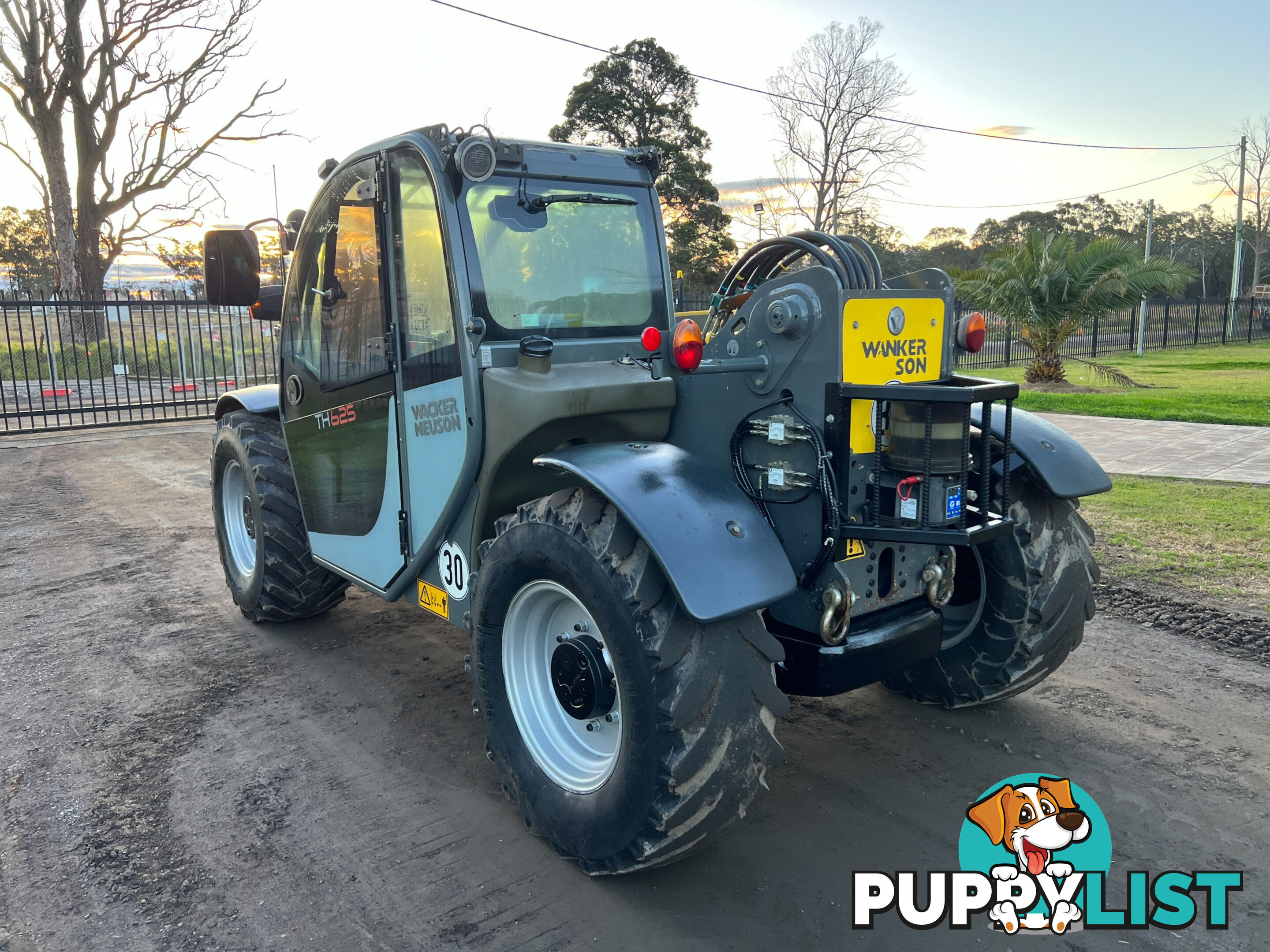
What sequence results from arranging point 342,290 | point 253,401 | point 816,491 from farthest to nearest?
point 253,401
point 342,290
point 816,491

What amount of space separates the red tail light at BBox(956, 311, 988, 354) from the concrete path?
652 centimetres

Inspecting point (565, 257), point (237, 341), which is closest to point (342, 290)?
point (565, 257)

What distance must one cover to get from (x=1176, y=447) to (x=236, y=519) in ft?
32.0

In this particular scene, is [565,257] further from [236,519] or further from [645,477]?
[236,519]

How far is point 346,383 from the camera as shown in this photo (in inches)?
166

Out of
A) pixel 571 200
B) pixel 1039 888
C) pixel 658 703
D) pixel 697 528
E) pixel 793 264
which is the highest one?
pixel 571 200

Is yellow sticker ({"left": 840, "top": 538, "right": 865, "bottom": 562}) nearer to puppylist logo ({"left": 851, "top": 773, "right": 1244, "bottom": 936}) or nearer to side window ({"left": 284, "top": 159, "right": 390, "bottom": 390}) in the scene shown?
puppylist logo ({"left": 851, "top": 773, "right": 1244, "bottom": 936})

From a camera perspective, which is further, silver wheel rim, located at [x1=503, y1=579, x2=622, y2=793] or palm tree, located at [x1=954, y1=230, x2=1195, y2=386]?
palm tree, located at [x1=954, y1=230, x2=1195, y2=386]

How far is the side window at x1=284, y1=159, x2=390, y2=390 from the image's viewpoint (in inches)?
155

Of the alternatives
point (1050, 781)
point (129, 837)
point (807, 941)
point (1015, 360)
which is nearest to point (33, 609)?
point (129, 837)

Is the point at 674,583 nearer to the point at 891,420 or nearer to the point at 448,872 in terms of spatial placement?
the point at 891,420

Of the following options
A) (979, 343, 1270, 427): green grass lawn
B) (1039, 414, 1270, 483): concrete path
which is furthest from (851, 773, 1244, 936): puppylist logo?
(979, 343, 1270, 427): green grass lawn

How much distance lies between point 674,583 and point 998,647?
186 centimetres

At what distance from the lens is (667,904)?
2.79 m
